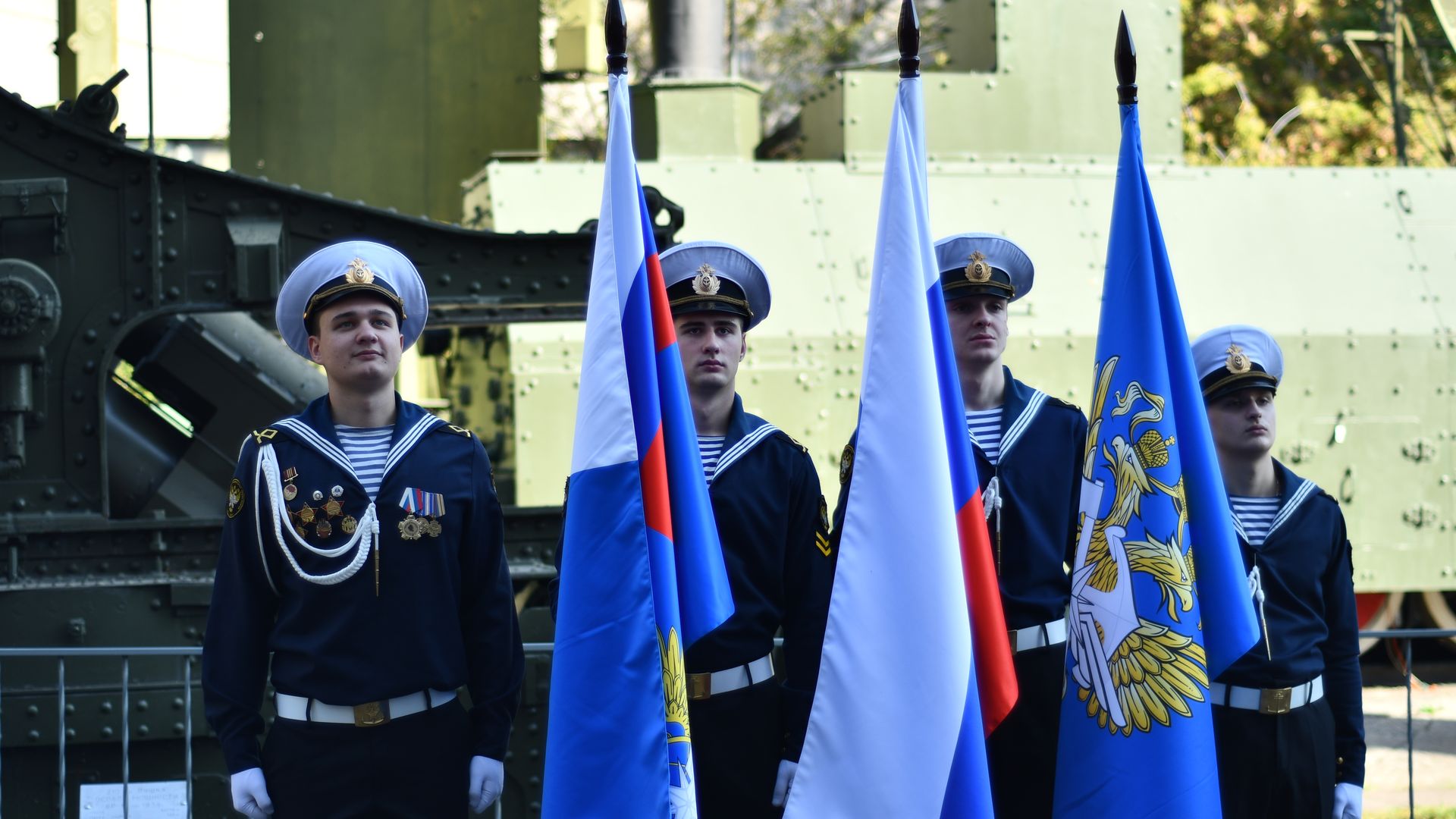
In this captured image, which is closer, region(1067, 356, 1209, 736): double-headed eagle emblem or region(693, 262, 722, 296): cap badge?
region(1067, 356, 1209, 736): double-headed eagle emblem

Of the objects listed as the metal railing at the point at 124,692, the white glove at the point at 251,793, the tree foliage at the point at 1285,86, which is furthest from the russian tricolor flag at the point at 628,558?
the tree foliage at the point at 1285,86

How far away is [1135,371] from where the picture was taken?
366 cm

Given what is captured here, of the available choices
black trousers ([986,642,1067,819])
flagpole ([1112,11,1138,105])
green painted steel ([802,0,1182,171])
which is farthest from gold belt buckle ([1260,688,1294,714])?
green painted steel ([802,0,1182,171])

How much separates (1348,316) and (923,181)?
17.9 ft

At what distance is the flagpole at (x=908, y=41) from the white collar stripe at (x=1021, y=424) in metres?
0.80

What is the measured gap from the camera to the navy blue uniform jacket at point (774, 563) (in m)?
3.51

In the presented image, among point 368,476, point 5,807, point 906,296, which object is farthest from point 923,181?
point 5,807

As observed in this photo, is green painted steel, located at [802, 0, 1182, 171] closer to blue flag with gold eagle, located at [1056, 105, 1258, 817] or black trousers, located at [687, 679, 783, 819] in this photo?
blue flag with gold eagle, located at [1056, 105, 1258, 817]

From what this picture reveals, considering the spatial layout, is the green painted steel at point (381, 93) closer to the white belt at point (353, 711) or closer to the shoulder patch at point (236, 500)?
the shoulder patch at point (236, 500)

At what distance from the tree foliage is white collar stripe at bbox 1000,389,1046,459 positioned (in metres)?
14.7

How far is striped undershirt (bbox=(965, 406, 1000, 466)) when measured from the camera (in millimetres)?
3750

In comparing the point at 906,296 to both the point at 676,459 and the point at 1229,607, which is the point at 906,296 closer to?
the point at 676,459

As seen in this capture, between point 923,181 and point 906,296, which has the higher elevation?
point 923,181

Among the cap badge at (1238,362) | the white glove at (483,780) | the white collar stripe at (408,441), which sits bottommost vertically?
the white glove at (483,780)
